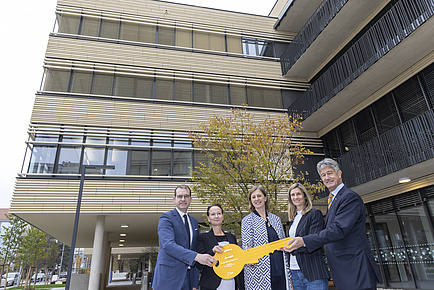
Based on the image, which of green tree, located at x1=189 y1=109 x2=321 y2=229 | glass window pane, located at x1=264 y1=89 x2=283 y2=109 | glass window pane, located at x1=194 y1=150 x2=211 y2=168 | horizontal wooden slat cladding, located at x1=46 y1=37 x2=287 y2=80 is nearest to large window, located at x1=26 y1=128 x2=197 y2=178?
glass window pane, located at x1=194 y1=150 x2=211 y2=168

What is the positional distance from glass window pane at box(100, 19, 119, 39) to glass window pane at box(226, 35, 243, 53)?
6.15 m

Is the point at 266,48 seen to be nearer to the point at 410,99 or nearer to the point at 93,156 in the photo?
the point at 410,99

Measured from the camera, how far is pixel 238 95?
15867 millimetres

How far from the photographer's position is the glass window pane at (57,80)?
13289mm

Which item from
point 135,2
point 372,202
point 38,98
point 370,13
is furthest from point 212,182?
point 135,2

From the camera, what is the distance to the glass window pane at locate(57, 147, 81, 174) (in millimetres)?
12141

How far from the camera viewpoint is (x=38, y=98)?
12.8m

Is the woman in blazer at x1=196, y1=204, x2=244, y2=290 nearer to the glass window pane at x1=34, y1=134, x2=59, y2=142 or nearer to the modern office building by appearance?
the modern office building

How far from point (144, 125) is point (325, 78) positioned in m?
8.79

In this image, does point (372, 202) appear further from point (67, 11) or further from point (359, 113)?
point (67, 11)

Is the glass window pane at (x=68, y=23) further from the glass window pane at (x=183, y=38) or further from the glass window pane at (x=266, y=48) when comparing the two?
the glass window pane at (x=266, y=48)

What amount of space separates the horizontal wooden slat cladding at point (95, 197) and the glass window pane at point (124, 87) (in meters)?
4.42

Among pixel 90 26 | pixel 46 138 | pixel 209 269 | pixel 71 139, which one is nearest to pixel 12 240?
pixel 46 138

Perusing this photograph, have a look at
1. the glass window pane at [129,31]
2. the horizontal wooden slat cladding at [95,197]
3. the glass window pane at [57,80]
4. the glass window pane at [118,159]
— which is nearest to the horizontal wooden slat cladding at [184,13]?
the glass window pane at [129,31]
